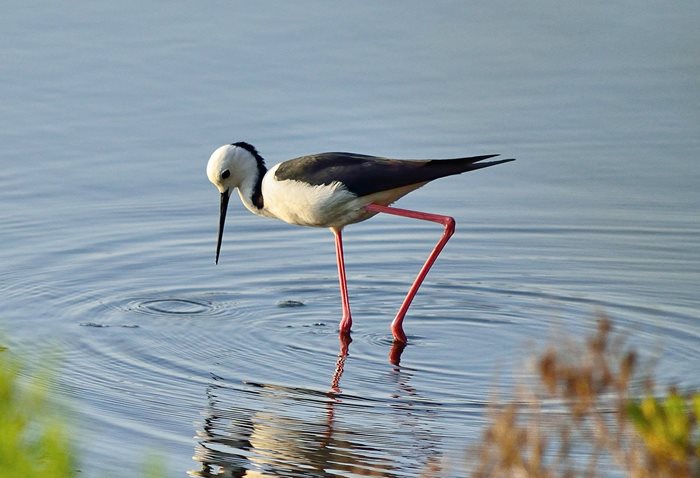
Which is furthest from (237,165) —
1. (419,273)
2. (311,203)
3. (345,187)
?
(419,273)

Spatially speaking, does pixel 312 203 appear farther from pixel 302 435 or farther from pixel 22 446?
pixel 22 446

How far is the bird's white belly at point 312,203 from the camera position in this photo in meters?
9.04

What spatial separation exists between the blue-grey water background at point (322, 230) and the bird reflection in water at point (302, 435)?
0.06ft

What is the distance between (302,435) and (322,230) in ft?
14.0

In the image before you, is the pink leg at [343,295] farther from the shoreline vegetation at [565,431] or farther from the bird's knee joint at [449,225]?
the shoreline vegetation at [565,431]

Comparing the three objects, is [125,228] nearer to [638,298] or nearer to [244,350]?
[244,350]

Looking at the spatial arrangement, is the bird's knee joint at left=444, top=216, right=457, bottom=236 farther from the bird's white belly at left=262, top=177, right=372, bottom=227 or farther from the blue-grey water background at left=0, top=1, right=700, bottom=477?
the bird's white belly at left=262, top=177, right=372, bottom=227

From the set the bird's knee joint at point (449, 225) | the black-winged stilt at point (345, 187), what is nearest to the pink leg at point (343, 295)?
the black-winged stilt at point (345, 187)

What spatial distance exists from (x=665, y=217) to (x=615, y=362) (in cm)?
384

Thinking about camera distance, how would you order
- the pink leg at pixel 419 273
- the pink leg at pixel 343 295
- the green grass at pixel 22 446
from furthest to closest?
1. the pink leg at pixel 343 295
2. the pink leg at pixel 419 273
3. the green grass at pixel 22 446

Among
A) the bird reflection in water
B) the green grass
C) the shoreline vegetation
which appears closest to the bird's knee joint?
the bird reflection in water

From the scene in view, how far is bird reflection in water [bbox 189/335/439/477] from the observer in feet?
22.1

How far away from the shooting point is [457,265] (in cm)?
1035

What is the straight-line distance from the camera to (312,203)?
29.8 feet
